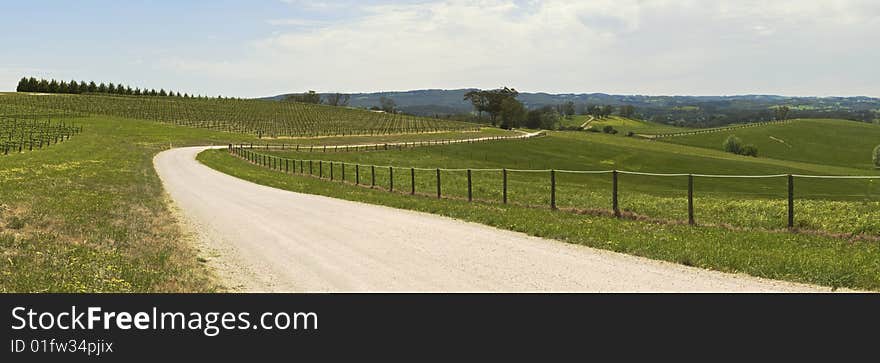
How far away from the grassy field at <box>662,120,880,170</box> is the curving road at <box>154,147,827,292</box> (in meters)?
121

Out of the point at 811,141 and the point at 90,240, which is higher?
the point at 90,240

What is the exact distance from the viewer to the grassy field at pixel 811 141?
427 feet

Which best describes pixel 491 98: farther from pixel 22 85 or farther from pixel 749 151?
pixel 22 85

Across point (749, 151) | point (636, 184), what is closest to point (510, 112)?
point (749, 151)

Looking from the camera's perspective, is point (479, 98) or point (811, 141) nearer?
point (811, 141)

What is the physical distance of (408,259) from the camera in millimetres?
12742

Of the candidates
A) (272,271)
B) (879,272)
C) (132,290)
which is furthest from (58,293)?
(879,272)

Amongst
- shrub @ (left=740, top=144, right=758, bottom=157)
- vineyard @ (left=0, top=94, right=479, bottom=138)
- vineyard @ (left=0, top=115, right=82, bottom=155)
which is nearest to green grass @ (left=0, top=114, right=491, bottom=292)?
vineyard @ (left=0, top=115, right=82, bottom=155)

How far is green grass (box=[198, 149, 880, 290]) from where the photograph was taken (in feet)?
36.6

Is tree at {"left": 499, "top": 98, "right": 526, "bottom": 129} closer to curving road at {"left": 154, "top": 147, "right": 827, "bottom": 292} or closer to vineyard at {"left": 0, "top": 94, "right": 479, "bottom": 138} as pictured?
vineyard at {"left": 0, "top": 94, "right": 479, "bottom": 138}

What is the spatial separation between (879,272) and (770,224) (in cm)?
625

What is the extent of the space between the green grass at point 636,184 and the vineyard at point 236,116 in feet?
139

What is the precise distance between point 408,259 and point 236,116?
153394 millimetres

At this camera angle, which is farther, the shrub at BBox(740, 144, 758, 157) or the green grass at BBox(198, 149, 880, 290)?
the shrub at BBox(740, 144, 758, 157)
